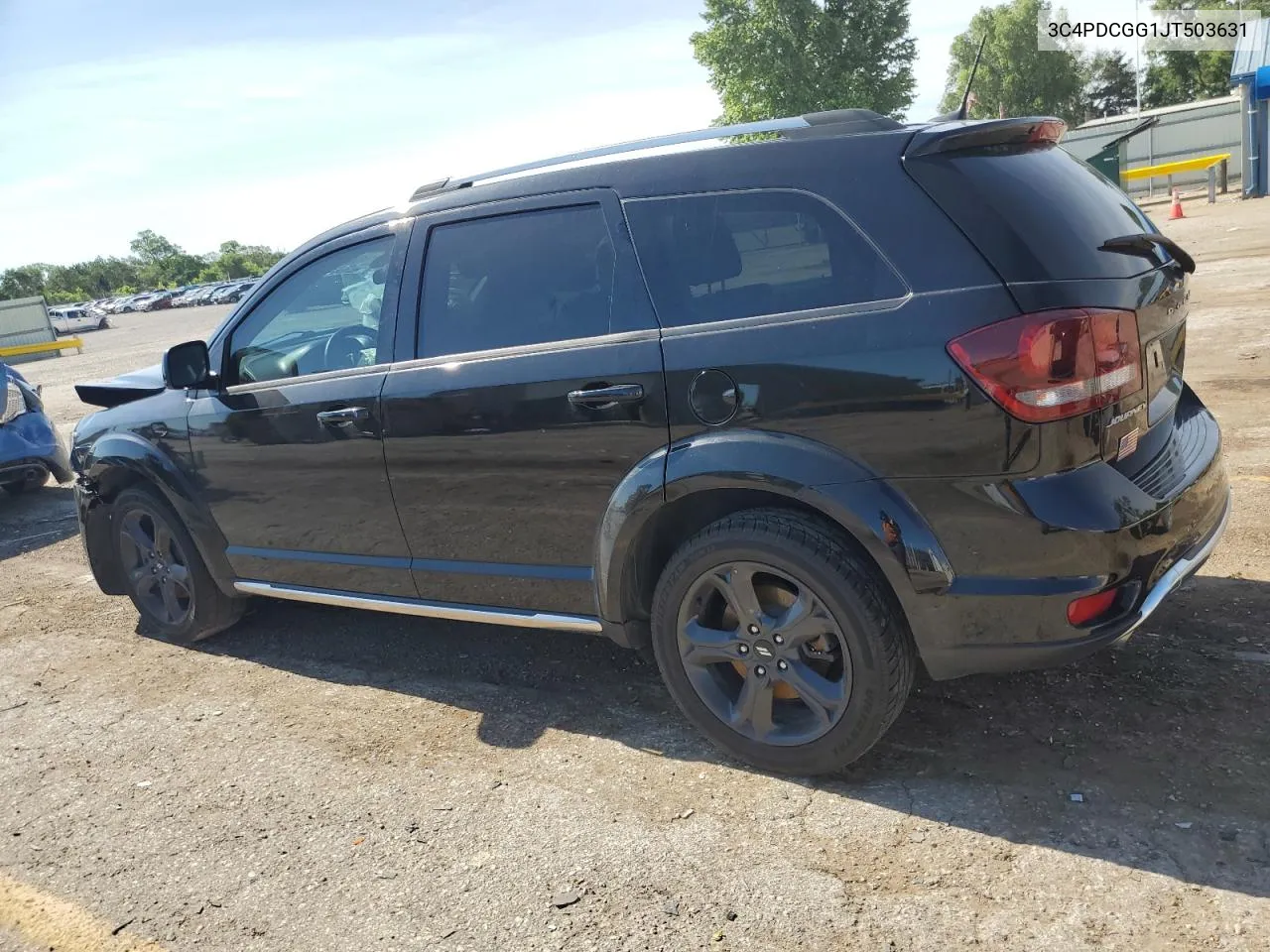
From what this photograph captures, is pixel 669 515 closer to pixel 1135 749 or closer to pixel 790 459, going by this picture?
pixel 790 459

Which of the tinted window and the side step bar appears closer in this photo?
the tinted window

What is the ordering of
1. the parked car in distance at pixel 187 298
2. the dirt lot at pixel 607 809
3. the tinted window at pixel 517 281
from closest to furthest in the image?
the dirt lot at pixel 607 809 → the tinted window at pixel 517 281 → the parked car in distance at pixel 187 298

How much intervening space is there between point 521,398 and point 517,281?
456 mm

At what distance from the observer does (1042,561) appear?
2.68 meters

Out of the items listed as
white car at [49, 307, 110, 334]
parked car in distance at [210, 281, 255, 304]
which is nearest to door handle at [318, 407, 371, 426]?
white car at [49, 307, 110, 334]

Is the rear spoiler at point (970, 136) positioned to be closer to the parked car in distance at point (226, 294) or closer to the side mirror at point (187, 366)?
the side mirror at point (187, 366)

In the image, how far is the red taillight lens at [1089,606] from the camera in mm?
2701

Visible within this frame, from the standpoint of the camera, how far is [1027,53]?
67.8m

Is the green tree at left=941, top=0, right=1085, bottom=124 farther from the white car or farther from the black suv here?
the black suv

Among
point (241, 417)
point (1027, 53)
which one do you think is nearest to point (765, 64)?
point (1027, 53)

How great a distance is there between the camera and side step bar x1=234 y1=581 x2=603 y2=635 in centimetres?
361

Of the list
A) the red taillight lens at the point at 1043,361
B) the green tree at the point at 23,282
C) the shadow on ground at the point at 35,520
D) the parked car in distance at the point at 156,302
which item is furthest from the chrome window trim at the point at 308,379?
the green tree at the point at 23,282

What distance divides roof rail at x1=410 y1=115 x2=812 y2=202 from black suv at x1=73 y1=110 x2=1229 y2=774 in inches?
0.9

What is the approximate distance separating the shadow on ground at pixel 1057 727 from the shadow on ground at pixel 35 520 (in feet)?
13.0
